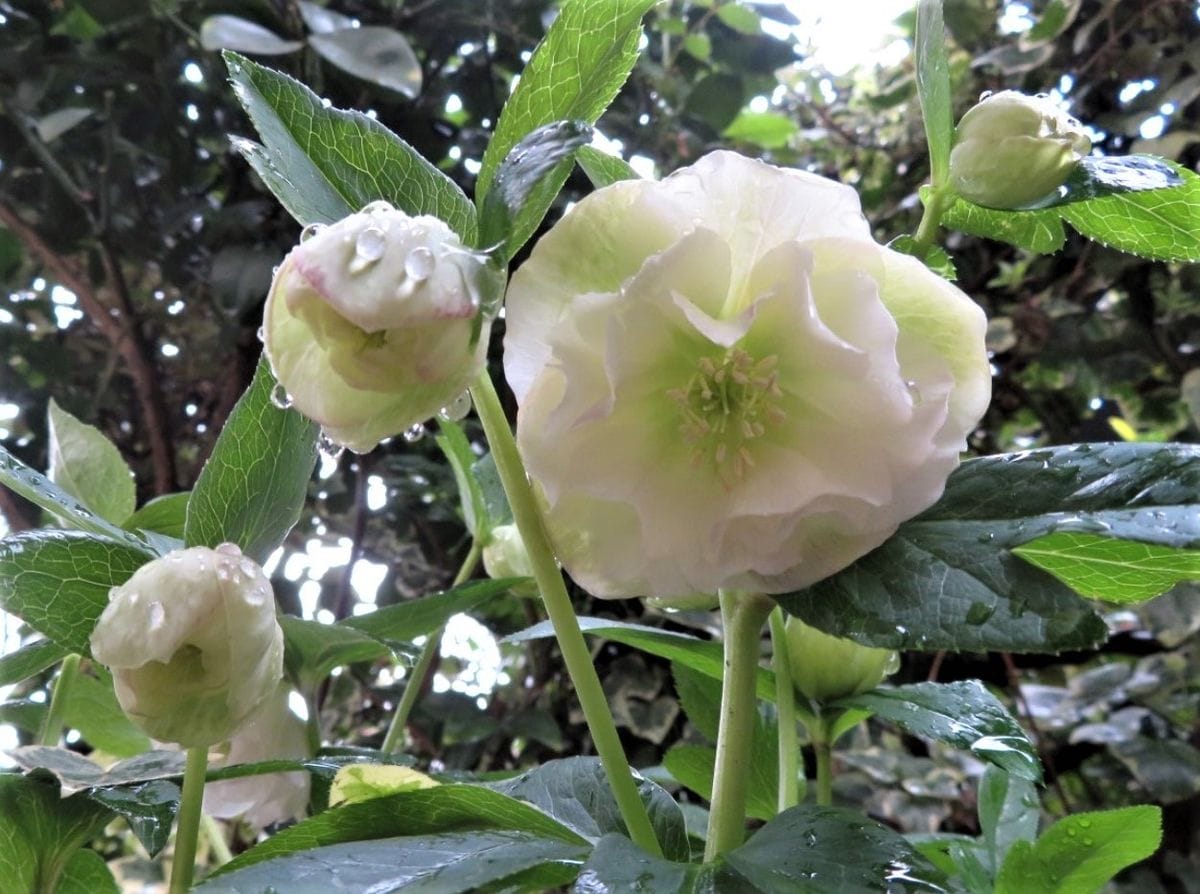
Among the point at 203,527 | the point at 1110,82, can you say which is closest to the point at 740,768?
the point at 203,527

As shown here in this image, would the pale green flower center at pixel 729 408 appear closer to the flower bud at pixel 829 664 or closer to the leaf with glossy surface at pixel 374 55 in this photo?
the flower bud at pixel 829 664

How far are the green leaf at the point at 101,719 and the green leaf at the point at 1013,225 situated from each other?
1.58 ft

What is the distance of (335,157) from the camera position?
32 centimetres

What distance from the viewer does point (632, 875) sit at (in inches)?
10.0

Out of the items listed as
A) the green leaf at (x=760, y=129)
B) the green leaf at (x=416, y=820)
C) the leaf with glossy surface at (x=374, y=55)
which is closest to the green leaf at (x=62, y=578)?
the green leaf at (x=416, y=820)

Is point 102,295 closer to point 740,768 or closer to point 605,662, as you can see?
point 605,662

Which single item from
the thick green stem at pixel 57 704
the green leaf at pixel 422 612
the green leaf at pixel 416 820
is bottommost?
the green leaf at pixel 416 820

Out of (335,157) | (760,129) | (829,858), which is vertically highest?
(760,129)

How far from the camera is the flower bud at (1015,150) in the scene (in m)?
0.34

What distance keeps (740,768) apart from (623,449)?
0.11 meters

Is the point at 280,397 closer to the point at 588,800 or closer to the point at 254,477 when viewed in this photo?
the point at 254,477

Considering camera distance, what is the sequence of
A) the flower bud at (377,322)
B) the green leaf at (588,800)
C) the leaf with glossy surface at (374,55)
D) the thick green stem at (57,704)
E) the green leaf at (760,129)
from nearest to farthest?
the flower bud at (377,322) → the green leaf at (588,800) → the thick green stem at (57,704) → the leaf with glossy surface at (374,55) → the green leaf at (760,129)

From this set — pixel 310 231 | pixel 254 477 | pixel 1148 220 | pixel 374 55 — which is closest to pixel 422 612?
pixel 254 477

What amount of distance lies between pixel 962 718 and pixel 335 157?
0.97 ft
